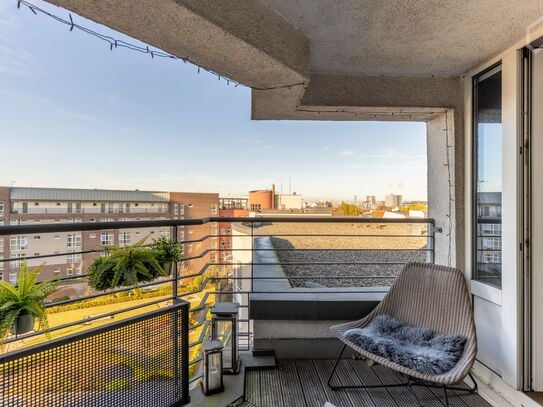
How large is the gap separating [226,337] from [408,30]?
89.4 inches

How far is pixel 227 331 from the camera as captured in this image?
1.93 metres

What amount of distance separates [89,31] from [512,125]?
8.03 feet

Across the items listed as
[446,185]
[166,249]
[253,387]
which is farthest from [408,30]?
[253,387]

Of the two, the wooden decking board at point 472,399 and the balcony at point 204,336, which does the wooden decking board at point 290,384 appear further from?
the wooden decking board at point 472,399

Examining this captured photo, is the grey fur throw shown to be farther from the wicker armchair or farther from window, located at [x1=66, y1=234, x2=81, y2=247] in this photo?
window, located at [x1=66, y1=234, x2=81, y2=247]

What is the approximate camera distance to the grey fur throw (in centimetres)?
158

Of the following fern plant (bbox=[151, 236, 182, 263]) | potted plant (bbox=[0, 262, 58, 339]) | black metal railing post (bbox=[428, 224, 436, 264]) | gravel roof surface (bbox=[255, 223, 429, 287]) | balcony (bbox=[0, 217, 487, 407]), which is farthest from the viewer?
gravel roof surface (bbox=[255, 223, 429, 287])

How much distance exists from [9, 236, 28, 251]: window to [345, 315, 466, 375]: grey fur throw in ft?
6.37

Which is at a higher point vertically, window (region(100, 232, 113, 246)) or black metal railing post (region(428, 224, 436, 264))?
window (region(100, 232, 113, 246))

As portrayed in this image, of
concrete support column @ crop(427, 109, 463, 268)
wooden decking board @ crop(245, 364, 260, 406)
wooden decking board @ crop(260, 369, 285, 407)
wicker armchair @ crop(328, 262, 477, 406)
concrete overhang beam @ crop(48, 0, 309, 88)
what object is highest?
concrete overhang beam @ crop(48, 0, 309, 88)

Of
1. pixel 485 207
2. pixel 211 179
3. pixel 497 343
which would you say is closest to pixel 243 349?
pixel 497 343

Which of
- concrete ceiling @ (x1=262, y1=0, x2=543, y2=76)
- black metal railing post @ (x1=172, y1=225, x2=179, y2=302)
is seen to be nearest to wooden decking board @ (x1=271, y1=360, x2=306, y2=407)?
black metal railing post @ (x1=172, y1=225, x2=179, y2=302)

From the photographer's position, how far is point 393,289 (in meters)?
2.19

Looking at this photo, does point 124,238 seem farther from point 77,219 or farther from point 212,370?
point 77,219
